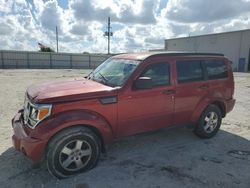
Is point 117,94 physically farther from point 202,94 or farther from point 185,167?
point 202,94

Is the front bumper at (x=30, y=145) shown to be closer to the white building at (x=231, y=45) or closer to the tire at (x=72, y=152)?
the tire at (x=72, y=152)

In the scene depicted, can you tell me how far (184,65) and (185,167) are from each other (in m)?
1.90

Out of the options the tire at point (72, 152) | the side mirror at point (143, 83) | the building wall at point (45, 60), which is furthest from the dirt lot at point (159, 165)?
the building wall at point (45, 60)

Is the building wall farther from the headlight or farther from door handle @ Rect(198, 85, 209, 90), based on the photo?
door handle @ Rect(198, 85, 209, 90)

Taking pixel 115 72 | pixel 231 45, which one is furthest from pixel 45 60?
pixel 115 72

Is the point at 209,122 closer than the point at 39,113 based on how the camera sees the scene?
No

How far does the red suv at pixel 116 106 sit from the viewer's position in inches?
128

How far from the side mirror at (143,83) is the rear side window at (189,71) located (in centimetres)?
85

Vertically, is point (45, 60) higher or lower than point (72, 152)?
higher

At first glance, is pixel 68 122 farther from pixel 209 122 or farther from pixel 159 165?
pixel 209 122

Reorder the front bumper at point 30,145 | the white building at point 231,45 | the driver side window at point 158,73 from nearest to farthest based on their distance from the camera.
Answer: the front bumper at point 30,145 < the driver side window at point 158,73 < the white building at point 231,45

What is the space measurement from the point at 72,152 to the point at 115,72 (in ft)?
5.24

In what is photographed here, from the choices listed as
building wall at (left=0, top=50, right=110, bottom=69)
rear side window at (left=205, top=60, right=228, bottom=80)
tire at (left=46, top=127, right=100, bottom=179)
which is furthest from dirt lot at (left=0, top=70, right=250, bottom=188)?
building wall at (left=0, top=50, right=110, bottom=69)

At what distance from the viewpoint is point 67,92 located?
11.3ft
